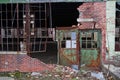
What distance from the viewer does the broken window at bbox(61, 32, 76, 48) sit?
57.2 ft

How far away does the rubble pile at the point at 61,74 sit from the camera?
15.7m

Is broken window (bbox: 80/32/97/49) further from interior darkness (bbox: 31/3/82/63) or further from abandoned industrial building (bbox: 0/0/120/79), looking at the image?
interior darkness (bbox: 31/3/82/63)

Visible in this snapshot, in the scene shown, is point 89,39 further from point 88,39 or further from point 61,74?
point 61,74

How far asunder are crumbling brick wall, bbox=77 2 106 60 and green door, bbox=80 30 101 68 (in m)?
0.31

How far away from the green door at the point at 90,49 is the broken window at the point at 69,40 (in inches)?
17.0

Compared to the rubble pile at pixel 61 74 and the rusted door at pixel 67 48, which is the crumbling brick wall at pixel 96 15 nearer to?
the rusted door at pixel 67 48

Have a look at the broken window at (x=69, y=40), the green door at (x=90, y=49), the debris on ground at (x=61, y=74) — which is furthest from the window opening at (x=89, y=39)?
the debris on ground at (x=61, y=74)

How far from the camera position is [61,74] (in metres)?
16.2

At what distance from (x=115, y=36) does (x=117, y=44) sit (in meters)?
0.47

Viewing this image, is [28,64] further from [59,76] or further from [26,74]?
[59,76]

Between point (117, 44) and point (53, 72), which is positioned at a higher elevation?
point (117, 44)

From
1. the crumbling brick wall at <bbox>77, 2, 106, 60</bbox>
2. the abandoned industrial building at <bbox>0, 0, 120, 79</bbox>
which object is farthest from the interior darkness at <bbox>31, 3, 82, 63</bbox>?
the crumbling brick wall at <bbox>77, 2, 106, 60</bbox>

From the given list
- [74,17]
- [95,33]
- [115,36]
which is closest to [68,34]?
[95,33]

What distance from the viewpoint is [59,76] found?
629 inches
